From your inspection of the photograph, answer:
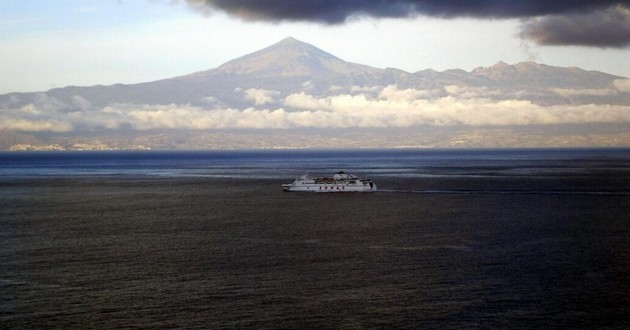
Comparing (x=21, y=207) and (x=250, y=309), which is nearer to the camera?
(x=250, y=309)

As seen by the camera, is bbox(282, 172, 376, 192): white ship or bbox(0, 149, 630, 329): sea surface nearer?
bbox(0, 149, 630, 329): sea surface

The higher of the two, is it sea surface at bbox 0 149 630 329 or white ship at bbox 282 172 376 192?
white ship at bbox 282 172 376 192

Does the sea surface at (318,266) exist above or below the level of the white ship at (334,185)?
below

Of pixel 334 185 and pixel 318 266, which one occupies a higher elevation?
pixel 334 185

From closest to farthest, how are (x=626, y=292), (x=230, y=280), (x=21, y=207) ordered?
(x=626, y=292) < (x=230, y=280) < (x=21, y=207)

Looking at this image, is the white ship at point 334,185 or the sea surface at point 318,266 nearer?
the sea surface at point 318,266

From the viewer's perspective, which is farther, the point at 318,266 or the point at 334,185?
the point at 334,185

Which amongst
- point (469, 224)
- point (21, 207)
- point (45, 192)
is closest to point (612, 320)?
point (469, 224)

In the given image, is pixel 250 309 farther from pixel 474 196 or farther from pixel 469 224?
pixel 474 196
